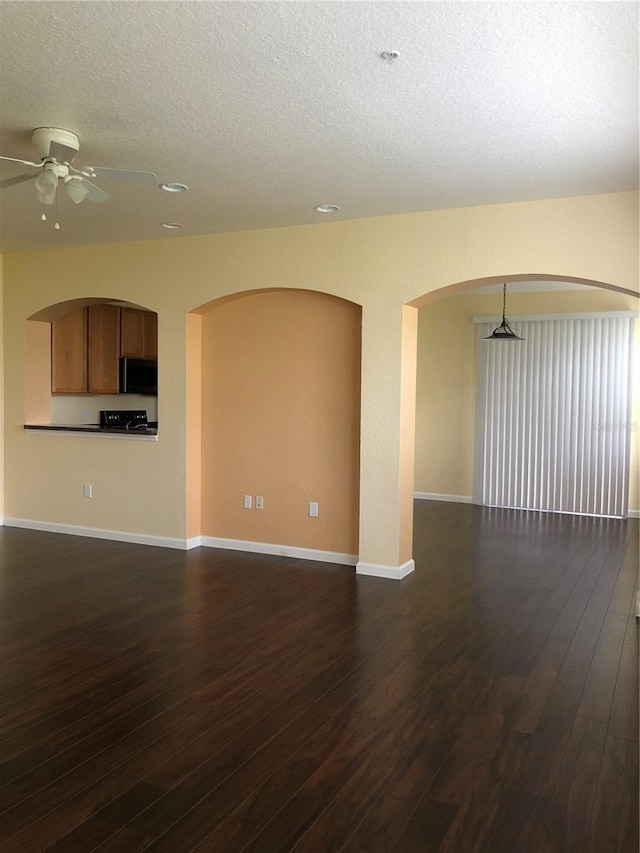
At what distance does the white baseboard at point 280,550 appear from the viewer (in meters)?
5.70

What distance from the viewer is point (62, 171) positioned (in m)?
3.46

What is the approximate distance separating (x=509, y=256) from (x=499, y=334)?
3062 millimetres

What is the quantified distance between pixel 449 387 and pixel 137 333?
4034 millimetres

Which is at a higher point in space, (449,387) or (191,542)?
(449,387)

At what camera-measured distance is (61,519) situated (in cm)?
677

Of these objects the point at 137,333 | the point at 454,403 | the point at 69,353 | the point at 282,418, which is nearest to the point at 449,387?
the point at 454,403

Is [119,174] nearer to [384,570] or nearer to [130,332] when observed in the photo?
[384,570]

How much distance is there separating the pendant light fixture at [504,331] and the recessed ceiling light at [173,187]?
425 centimetres

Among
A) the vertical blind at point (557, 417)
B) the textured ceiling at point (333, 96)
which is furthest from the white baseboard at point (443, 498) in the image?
the textured ceiling at point (333, 96)

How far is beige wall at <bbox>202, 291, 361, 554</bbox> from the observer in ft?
18.6

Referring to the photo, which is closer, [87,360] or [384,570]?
[384,570]

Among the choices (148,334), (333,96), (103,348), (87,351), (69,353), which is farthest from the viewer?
(148,334)

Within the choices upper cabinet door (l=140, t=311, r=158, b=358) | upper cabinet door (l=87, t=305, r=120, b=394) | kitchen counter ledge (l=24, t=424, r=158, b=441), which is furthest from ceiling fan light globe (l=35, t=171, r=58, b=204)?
upper cabinet door (l=140, t=311, r=158, b=358)

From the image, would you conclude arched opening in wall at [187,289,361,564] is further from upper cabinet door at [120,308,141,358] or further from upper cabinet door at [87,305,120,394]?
upper cabinet door at [120,308,141,358]
